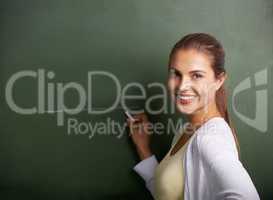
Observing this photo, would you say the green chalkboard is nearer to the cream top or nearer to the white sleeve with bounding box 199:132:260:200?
the cream top

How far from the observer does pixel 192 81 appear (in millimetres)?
1044

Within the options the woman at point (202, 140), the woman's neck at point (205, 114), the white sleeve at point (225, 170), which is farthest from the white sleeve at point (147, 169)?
the white sleeve at point (225, 170)

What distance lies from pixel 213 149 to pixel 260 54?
578 mm

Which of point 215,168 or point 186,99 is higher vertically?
point 186,99

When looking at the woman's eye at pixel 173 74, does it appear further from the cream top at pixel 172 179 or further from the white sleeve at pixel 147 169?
the white sleeve at pixel 147 169

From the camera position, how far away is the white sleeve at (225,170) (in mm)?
830

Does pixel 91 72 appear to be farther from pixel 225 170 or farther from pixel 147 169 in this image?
pixel 225 170

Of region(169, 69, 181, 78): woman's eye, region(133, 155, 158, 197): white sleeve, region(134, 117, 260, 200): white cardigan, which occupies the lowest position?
region(133, 155, 158, 197): white sleeve

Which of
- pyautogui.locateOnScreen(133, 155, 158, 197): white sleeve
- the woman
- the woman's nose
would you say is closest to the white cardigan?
the woman

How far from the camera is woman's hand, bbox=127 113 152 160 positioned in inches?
50.7

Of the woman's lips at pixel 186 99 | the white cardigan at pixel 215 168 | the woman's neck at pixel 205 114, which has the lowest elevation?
the white cardigan at pixel 215 168

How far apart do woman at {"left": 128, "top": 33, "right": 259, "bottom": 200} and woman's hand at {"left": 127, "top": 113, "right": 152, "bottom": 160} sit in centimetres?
15

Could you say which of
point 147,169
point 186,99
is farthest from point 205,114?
point 147,169

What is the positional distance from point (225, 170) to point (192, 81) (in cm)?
29
